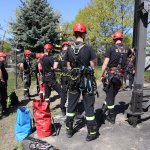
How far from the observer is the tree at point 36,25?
2153cm

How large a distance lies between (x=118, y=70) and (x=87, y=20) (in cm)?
3231

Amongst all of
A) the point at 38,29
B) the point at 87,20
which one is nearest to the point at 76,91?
the point at 38,29

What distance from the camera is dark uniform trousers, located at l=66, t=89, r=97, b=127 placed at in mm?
6777

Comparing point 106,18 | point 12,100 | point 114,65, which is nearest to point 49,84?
point 12,100

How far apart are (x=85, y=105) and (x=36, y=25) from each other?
16.0m

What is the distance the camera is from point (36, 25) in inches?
864

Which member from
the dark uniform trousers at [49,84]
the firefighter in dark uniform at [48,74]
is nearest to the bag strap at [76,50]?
the firefighter in dark uniform at [48,74]

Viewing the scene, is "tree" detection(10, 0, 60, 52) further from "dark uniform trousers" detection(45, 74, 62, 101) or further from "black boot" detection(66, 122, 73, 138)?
"black boot" detection(66, 122, 73, 138)

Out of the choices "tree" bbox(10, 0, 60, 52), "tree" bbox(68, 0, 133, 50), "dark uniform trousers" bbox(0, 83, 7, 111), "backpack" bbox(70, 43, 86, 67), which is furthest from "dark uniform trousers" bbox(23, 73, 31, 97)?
"tree" bbox(68, 0, 133, 50)

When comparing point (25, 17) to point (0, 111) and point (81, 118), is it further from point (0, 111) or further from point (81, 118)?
point (81, 118)

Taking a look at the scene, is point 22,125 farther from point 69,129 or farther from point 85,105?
point 85,105

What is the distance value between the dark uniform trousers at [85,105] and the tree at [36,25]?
48.6 feet

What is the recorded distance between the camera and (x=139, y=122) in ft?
26.2

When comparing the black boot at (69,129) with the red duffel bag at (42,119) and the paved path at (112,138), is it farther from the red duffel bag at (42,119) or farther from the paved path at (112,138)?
the red duffel bag at (42,119)
